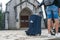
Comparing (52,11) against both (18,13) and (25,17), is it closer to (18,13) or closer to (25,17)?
(25,17)

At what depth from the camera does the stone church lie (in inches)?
1121

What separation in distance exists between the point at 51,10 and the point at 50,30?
897 mm

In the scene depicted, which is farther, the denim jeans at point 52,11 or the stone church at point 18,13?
the stone church at point 18,13

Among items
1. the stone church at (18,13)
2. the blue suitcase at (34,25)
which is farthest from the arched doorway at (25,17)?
the blue suitcase at (34,25)

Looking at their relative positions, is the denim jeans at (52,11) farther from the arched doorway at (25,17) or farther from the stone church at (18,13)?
the arched doorway at (25,17)

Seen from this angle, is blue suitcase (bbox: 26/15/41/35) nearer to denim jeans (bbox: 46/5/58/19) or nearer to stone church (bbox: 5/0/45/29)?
denim jeans (bbox: 46/5/58/19)

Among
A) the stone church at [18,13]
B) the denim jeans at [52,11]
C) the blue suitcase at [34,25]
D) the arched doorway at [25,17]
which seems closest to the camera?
the denim jeans at [52,11]

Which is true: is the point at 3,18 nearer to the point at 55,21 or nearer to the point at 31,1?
the point at 31,1

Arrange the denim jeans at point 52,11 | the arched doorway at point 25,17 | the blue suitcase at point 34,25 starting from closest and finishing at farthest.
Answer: the denim jeans at point 52,11
the blue suitcase at point 34,25
the arched doorway at point 25,17

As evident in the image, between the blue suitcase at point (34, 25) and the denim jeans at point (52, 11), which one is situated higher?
the denim jeans at point (52, 11)

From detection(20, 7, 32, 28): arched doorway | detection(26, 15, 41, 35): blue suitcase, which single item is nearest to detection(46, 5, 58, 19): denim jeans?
detection(26, 15, 41, 35): blue suitcase

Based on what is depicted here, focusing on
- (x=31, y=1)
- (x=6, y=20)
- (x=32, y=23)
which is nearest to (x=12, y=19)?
(x=6, y=20)

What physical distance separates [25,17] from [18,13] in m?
1.05

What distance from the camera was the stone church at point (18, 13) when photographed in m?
28.5
